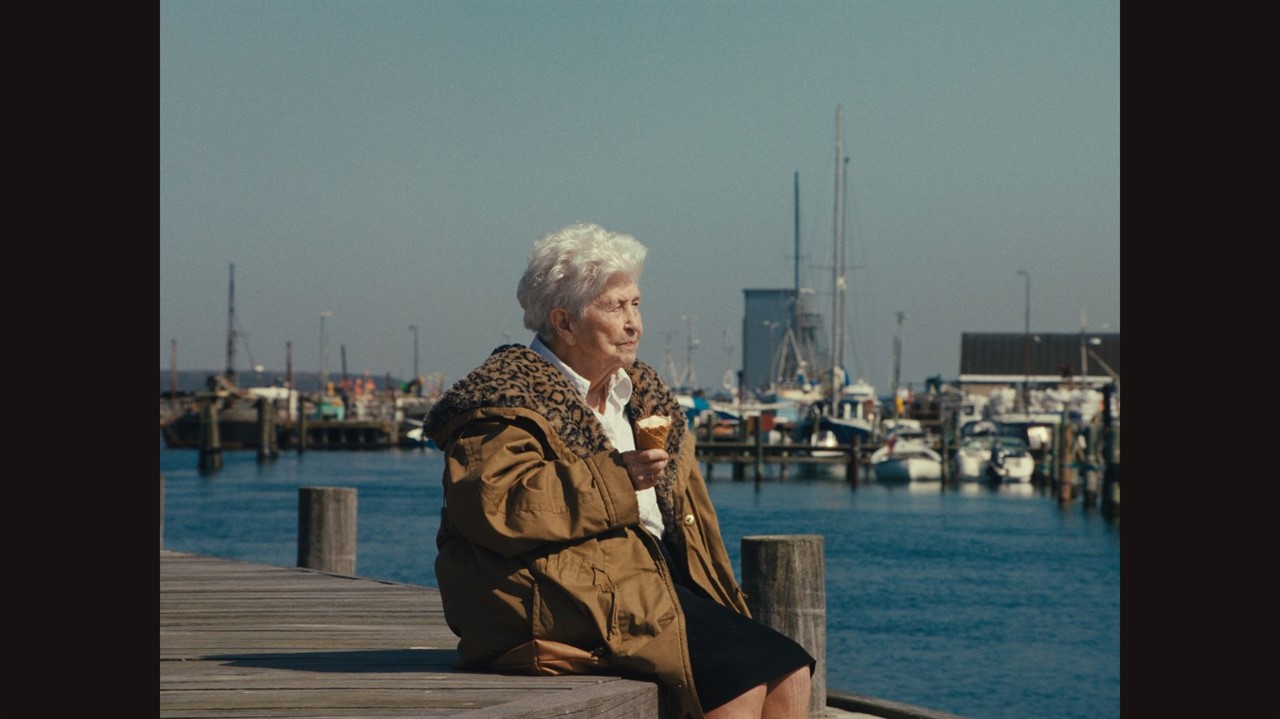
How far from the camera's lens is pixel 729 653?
11.5ft

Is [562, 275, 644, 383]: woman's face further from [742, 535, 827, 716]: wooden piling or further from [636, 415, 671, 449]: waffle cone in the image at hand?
[742, 535, 827, 716]: wooden piling

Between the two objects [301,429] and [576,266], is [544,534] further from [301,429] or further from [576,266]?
[301,429]

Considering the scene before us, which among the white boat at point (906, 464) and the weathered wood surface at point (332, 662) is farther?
the white boat at point (906, 464)

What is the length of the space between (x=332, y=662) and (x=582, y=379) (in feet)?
3.99

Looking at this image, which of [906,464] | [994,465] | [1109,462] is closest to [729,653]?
[1109,462]

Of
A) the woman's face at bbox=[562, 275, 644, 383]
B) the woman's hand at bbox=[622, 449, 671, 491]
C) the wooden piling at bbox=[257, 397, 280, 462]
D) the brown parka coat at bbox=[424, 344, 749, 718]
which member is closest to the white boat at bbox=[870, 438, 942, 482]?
the wooden piling at bbox=[257, 397, 280, 462]

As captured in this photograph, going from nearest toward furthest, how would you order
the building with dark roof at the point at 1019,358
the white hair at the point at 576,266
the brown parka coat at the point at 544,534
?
the brown parka coat at the point at 544,534 → the white hair at the point at 576,266 → the building with dark roof at the point at 1019,358

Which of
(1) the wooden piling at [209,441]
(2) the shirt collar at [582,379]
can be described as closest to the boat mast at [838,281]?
(1) the wooden piling at [209,441]

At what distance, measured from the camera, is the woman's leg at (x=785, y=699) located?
11.6ft

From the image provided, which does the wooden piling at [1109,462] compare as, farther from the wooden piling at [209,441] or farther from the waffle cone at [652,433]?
the wooden piling at [209,441]

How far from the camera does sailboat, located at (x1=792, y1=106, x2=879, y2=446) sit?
5722 centimetres
